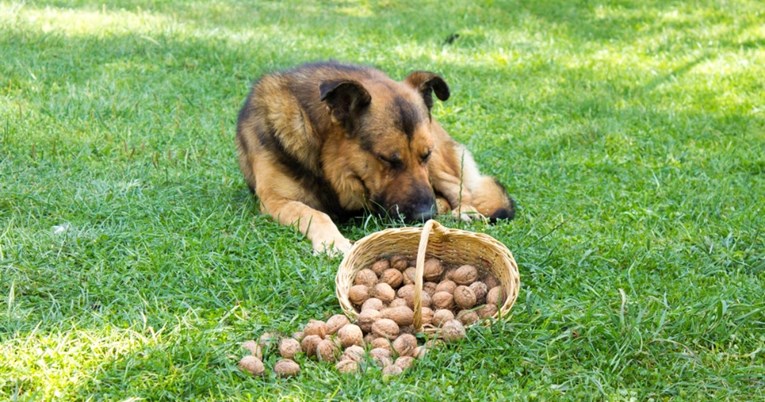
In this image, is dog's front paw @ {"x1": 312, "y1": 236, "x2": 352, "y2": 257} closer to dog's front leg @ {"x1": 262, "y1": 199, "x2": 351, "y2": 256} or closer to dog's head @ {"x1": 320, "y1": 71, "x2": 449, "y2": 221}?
dog's front leg @ {"x1": 262, "y1": 199, "x2": 351, "y2": 256}

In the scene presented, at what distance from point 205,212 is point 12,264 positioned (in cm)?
136

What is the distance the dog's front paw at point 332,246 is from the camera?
16.1 feet

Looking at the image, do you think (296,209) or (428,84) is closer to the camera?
(296,209)

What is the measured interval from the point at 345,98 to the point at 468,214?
3.94 ft

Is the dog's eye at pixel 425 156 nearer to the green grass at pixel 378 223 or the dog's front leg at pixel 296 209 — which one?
the green grass at pixel 378 223

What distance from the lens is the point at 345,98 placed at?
17.3ft

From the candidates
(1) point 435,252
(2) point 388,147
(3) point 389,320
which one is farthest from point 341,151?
(3) point 389,320

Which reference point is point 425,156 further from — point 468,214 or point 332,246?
point 332,246

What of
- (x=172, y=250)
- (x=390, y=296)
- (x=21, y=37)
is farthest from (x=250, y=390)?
(x=21, y=37)

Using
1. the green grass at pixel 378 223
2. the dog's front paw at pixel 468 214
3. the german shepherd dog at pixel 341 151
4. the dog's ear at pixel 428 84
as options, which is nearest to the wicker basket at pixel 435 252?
the green grass at pixel 378 223

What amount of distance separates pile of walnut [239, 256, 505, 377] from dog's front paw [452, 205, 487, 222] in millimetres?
1062

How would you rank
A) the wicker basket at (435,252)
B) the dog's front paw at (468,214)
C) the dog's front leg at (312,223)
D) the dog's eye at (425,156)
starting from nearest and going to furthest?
the wicker basket at (435,252)
the dog's front leg at (312,223)
the dog's eye at (425,156)
the dog's front paw at (468,214)

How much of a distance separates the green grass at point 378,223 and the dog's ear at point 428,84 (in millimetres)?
968

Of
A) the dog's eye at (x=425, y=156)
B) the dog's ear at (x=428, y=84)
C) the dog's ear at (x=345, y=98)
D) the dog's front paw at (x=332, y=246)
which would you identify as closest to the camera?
the dog's front paw at (x=332, y=246)
